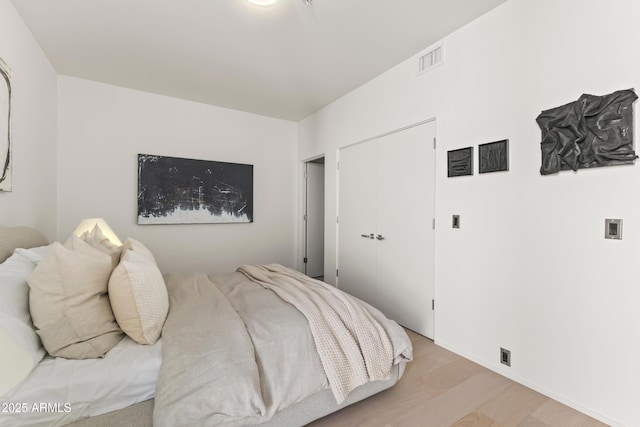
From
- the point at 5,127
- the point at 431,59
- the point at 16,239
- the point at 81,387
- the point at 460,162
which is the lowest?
the point at 81,387

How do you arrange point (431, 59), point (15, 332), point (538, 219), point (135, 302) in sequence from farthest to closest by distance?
point (431, 59) → point (538, 219) → point (135, 302) → point (15, 332)

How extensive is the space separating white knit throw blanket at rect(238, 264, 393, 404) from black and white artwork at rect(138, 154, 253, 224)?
2345mm

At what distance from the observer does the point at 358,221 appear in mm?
3453

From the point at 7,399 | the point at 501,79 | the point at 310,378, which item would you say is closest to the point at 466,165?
the point at 501,79

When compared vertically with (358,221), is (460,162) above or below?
above

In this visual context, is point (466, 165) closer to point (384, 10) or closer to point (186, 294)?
point (384, 10)

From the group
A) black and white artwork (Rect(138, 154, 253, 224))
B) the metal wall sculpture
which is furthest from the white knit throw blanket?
black and white artwork (Rect(138, 154, 253, 224))

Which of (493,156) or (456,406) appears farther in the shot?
(493,156)

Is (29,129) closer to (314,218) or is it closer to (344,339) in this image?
(344,339)

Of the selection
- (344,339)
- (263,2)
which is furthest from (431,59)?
(344,339)

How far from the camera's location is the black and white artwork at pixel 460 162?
2.25 metres

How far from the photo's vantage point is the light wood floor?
1.58 metres

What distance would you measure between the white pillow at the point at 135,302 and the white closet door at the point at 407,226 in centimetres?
Result: 216

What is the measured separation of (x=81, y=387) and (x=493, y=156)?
2.70 metres
